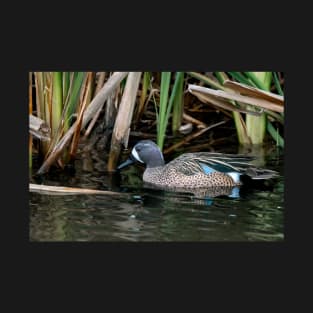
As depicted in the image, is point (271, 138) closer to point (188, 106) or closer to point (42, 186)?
point (188, 106)

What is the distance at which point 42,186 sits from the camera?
11789 mm

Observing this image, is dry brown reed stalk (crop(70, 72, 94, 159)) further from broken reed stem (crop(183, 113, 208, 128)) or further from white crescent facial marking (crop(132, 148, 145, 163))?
broken reed stem (crop(183, 113, 208, 128))

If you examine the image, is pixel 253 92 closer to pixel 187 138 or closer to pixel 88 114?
pixel 187 138

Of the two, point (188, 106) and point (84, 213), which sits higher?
point (188, 106)

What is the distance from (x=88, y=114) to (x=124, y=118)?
455mm

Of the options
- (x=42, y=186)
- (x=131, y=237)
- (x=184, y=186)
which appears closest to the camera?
(x=131, y=237)

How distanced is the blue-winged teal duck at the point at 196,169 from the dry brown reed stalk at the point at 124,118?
160mm

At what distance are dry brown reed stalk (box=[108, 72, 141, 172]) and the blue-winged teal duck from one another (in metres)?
0.16

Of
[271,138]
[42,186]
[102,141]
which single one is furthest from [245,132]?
[42,186]

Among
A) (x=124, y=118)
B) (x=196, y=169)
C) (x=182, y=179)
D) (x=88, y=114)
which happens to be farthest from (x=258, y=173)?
(x=88, y=114)

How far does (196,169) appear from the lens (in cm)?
1255

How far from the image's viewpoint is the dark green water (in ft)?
36.4

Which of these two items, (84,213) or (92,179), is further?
(92,179)

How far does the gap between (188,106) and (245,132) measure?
683 millimetres
